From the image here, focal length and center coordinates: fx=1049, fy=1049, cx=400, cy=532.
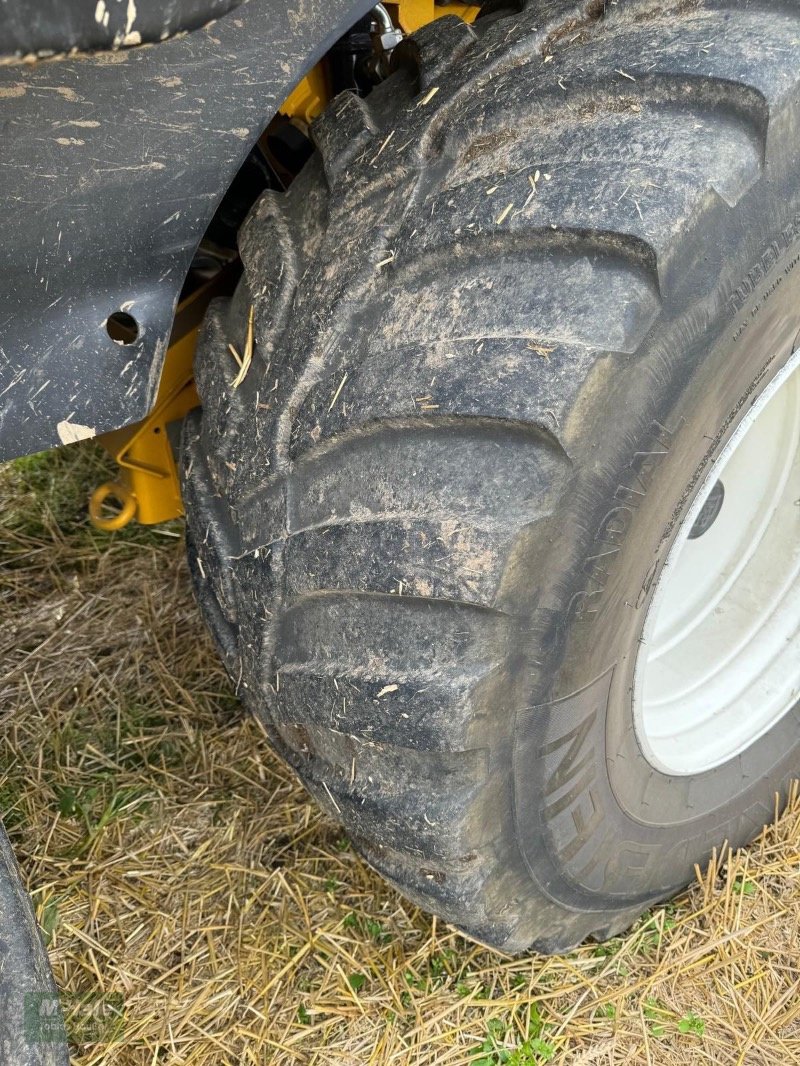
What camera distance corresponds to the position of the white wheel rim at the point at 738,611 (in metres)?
1.52

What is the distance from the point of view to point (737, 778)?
4.99 feet

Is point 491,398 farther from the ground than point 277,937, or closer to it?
farther from the ground

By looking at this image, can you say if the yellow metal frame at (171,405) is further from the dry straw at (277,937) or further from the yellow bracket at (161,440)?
the dry straw at (277,937)

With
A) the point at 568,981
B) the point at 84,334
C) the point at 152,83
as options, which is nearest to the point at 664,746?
the point at 568,981

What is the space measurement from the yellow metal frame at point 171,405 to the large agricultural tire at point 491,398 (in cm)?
18

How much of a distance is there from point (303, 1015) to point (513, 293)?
102 centimetres

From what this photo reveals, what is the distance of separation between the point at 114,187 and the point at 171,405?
558 mm

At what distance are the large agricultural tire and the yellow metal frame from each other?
0.18 meters

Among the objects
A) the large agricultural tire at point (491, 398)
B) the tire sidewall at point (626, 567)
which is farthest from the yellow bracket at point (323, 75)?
the tire sidewall at point (626, 567)

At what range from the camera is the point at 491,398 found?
3.08ft

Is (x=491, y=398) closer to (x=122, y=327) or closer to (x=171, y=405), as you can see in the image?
(x=122, y=327)

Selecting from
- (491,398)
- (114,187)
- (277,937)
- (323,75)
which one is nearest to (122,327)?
(114,187)

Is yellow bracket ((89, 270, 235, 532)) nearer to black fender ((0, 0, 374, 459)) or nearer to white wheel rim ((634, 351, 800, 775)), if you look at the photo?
black fender ((0, 0, 374, 459))

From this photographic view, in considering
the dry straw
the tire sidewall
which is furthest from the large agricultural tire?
the dry straw
